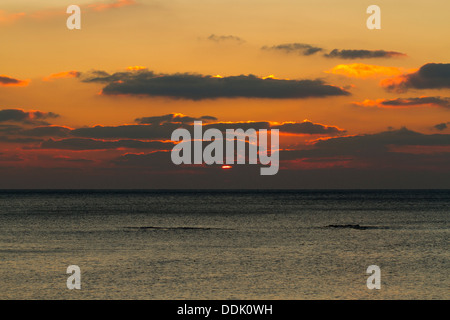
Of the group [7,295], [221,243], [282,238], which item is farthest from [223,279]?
[282,238]

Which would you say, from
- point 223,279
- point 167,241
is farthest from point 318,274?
point 167,241

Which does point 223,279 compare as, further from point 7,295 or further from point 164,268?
point 7,295

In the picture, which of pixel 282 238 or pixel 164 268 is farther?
pixel 282 238

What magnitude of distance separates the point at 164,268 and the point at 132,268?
7.64 feet

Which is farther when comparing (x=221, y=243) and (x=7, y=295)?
(x=221, y=243)
